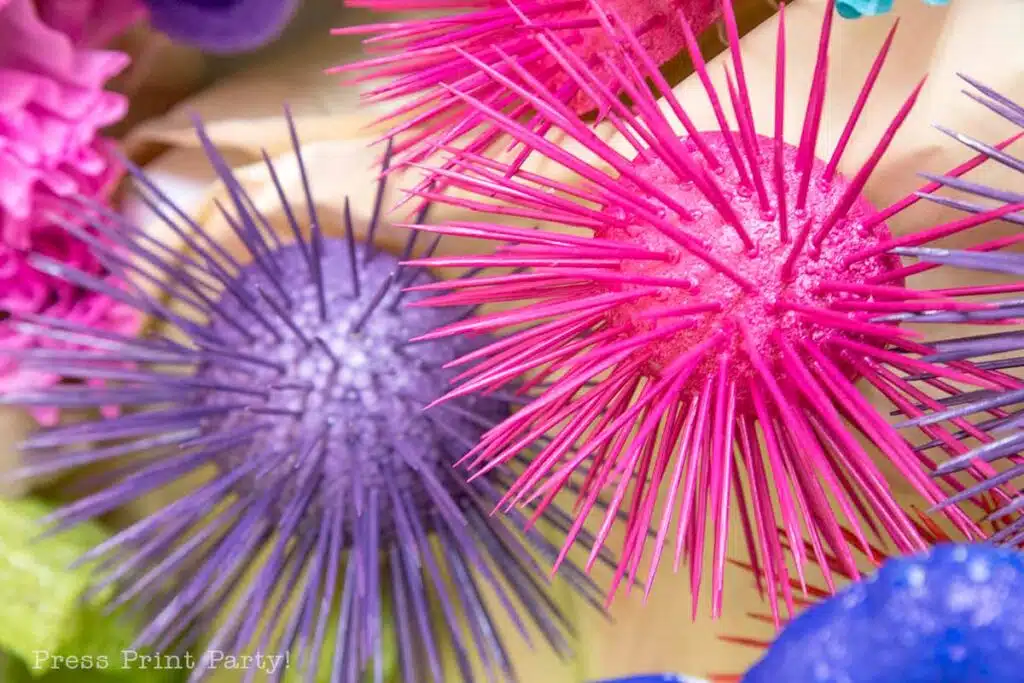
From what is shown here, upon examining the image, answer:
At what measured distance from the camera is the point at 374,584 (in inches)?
12.0

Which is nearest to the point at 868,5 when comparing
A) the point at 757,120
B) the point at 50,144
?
the point at 757,120

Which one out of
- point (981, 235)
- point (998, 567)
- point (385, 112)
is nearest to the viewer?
point (998, 567)

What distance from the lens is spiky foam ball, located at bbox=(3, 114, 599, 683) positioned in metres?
0.30

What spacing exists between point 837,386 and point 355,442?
17 cm

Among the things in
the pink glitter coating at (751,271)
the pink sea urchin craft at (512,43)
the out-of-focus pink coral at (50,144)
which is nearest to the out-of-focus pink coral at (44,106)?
the out-of-focus pink coral at (50,144)

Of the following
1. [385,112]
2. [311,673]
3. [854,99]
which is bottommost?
[311,673]

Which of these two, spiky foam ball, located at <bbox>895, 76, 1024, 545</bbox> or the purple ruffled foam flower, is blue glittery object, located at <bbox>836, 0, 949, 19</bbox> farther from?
the purple ruffled foam flower

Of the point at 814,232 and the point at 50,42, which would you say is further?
the point at 50,42

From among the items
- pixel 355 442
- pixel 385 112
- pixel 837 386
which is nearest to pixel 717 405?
pixel 837 386

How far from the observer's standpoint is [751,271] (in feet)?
0.64

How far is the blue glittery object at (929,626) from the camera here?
0.49ft

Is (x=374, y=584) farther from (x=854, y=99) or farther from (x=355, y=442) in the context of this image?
(x=854, y=99)

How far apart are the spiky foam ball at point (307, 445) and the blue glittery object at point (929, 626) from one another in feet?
0.52

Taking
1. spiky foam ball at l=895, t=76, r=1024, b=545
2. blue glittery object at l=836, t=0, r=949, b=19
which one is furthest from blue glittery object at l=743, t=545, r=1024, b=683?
blue glittery object at l=836, t=0, r=949, b=19
